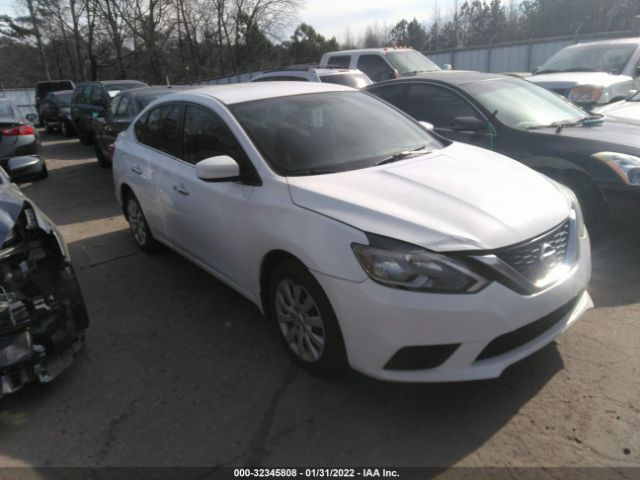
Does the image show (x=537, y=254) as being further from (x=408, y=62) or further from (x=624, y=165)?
(x=408, y=62)

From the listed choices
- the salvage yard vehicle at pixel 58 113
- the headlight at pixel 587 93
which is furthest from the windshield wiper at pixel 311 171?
the salvage yard vehicle at pixel 58 113

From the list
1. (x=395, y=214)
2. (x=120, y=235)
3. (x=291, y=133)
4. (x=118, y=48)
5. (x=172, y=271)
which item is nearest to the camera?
(x=395, y=214)

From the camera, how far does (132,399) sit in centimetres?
302

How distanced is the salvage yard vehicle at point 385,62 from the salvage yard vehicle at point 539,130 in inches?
223

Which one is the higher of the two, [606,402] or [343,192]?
[343,192]

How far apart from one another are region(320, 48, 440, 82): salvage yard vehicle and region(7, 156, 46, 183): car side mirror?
8.63m

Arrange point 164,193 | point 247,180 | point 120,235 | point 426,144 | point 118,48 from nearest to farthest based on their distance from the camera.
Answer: point 247,180 < point 426,144 < point 164,193 < point 120,235 < point 118,48

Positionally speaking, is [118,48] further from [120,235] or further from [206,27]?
[120,235]

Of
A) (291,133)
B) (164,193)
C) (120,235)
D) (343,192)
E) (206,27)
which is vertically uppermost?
(206,27)

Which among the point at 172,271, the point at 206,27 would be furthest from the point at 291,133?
the point at 206,27

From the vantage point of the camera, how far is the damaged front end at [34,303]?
275cm

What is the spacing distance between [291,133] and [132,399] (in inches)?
76.4

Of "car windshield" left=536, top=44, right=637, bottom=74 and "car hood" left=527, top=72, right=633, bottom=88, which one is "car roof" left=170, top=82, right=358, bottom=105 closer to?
"car hood" left=527, top=72, right=633, bottom=88

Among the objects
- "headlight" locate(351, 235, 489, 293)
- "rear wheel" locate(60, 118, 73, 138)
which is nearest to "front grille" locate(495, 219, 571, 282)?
"headlight" locate(351, 235, 489, 293)
